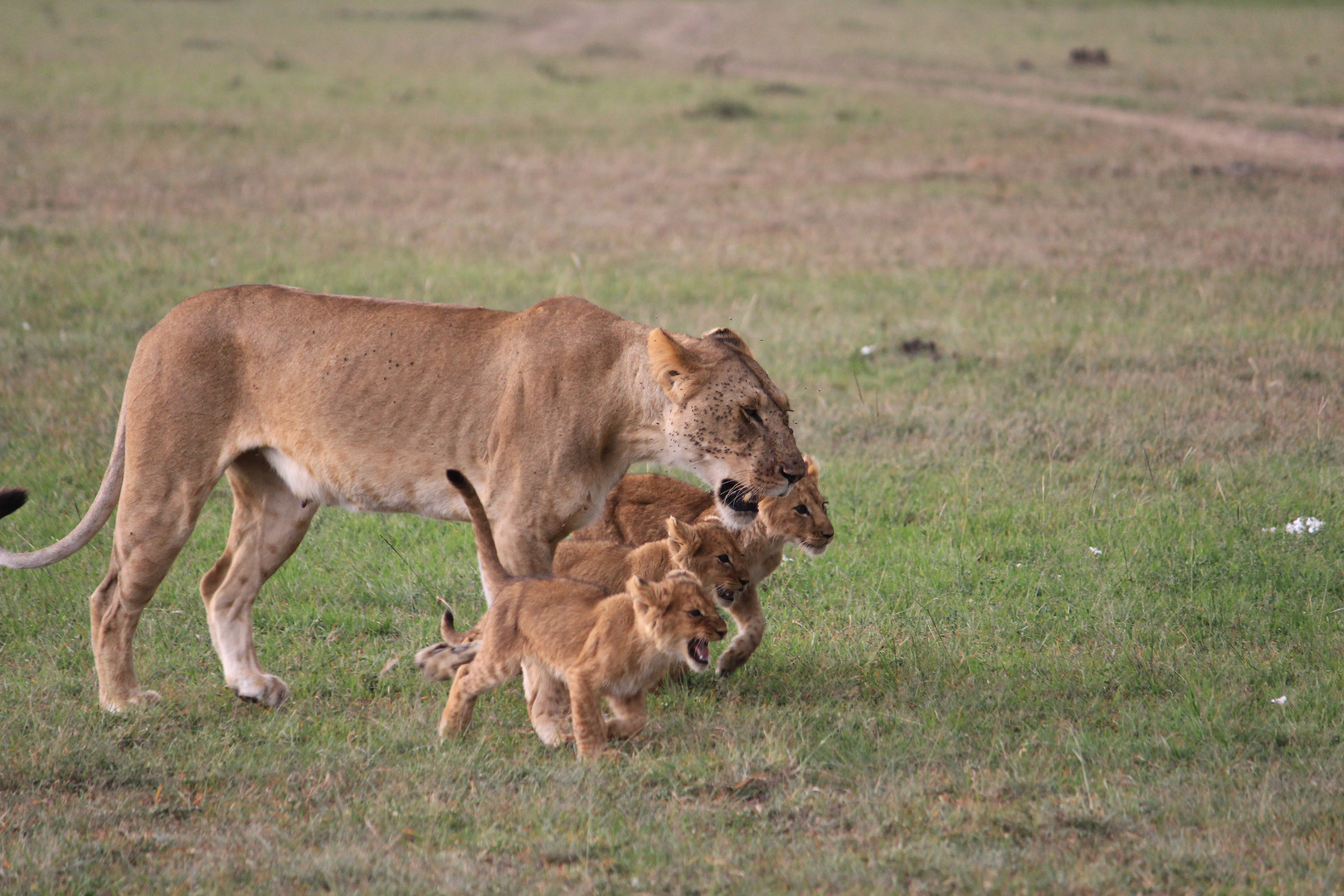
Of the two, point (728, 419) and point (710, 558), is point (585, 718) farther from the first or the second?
point (728, 419)

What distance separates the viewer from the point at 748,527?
5914 mm

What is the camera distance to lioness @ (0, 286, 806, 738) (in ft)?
17.2

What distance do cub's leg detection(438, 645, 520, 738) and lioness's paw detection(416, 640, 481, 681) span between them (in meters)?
0.07

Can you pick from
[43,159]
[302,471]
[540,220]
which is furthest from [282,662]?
[43,159]

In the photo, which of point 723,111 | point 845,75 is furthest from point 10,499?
point 845,75

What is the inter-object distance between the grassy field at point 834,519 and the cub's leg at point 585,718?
0.31 feet

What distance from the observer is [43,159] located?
58.0ft

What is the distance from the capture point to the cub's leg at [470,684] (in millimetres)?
5121

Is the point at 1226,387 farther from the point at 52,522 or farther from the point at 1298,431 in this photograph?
the point at 52,522

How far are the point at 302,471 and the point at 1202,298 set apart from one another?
27.5 ft

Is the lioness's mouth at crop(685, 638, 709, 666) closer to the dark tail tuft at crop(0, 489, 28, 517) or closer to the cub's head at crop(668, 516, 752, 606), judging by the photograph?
the cub's head at crop(668, 516, 752, 606)

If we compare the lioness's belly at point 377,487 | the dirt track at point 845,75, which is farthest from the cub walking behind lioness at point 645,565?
the dirt track at point 845,75

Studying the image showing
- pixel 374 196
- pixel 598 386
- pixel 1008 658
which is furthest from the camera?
pixel 374 196

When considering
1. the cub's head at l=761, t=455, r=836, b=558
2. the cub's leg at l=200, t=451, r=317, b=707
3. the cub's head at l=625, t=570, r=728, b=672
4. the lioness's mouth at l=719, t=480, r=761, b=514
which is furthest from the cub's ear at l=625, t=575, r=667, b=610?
the cub's leg at l=200, t=451, r=317, b=707
